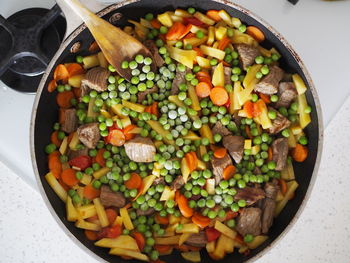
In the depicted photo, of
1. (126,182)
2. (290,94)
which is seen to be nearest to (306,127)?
(290,94)

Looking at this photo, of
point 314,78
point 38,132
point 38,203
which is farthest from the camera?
point 38,203

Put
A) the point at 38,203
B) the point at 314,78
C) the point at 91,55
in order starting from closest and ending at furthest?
the point at 91,55 < the point at 314,78 < the point at 38,203

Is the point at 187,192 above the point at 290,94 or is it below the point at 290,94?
below

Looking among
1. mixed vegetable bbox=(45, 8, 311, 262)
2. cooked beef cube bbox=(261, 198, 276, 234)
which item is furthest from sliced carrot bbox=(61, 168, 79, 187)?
cooked beef cube bbox=(261, 198, 276, 234)

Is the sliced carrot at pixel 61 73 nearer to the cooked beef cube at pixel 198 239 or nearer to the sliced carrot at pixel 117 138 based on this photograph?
the sliced carrot at pixel 117 138

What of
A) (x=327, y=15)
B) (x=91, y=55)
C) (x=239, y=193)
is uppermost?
(x=327, y=15)

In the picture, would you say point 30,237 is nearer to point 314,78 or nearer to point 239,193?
point 239,193

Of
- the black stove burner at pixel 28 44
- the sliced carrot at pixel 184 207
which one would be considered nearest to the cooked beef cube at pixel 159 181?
the sliced carrot at pixel 184 207
